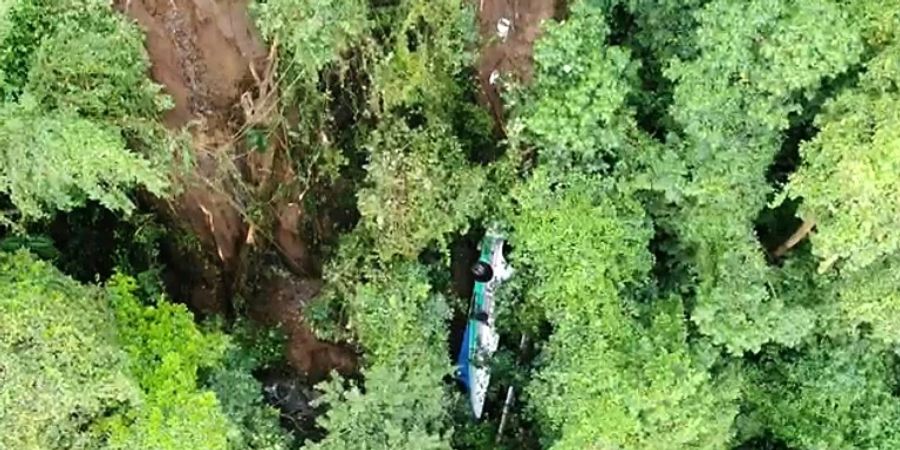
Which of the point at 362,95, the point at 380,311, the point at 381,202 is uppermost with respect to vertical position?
the point at 362,95

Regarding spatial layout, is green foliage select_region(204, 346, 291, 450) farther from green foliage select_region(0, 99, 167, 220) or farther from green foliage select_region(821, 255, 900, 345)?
green foliage select_region(821, 255, 900, 345)

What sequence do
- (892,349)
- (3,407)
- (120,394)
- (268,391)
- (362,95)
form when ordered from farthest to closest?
(268,391)
(362,95)
(892,349)
(120,394)
(3,407)

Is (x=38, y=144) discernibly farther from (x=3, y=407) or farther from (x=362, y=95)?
(x=362, y=95)

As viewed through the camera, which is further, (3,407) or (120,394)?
(120,394)

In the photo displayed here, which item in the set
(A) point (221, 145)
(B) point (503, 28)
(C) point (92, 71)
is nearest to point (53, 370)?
(C) point (92, 71)

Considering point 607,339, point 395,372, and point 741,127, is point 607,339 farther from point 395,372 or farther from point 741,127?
point 741,127

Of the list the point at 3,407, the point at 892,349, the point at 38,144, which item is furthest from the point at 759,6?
the point at 3,407
